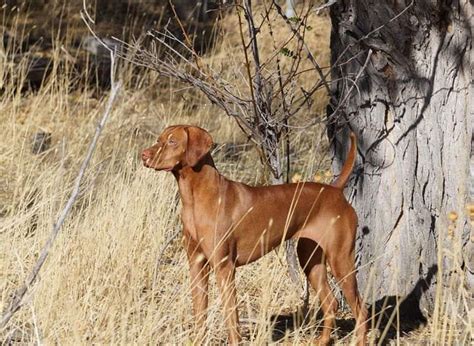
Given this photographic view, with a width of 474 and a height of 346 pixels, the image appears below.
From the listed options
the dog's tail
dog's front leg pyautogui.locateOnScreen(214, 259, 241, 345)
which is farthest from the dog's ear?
the dog's tail

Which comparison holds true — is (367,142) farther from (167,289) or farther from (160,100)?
(160,100)

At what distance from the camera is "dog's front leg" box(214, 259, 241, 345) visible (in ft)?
14.8

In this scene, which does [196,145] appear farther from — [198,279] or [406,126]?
[406,126]

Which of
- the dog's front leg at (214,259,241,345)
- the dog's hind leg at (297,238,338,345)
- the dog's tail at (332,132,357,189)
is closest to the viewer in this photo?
the dog's front leg at (214,259,241,345)

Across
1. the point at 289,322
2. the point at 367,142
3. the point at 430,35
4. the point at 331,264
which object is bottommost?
the point at 289,322

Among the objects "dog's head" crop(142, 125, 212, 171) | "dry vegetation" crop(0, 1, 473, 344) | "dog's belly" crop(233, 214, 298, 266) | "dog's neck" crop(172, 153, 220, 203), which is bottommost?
"dry vegetation" crop(0, 1, 473, 344)

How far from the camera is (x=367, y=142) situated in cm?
563

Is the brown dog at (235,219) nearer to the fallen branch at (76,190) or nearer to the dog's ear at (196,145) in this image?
the dog's ear at (196,145)

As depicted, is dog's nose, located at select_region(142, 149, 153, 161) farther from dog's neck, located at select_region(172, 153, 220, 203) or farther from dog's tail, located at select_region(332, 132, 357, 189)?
dog's tail, located at select_region(332, 132, 357, 189)

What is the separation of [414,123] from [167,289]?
1.54 metres

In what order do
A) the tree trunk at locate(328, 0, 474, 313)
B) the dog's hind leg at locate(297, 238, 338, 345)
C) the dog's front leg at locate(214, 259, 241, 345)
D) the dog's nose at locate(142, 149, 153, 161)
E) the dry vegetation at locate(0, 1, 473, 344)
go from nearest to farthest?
1. the dog's nose at locate(142, 149, 153, 161)
2. the dog's front leg at locate(214, 259, 241, 345)
3. the dry vegetation at locate(0, 1, 473, 344)
4. the dog's hind leg at locate(297, 238, 338, 345)
5. the tree trunk at locate(328, 0, 474, 313)

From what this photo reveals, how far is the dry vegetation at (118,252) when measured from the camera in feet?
15.3

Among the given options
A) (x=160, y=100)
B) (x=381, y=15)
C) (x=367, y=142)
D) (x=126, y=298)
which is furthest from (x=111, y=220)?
(x=160, y=100)

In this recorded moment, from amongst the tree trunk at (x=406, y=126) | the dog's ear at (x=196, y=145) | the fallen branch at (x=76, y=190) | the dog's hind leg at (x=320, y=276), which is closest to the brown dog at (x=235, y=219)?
the dog's ear at (x=196, y=145)
